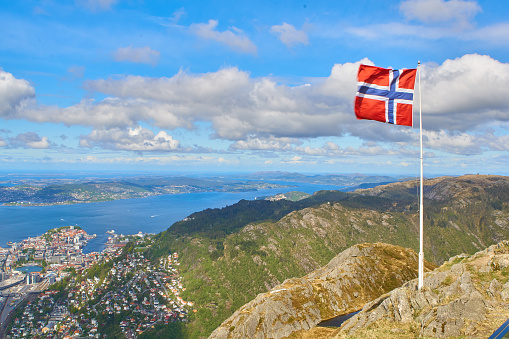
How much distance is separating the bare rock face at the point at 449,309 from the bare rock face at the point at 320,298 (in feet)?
49.5

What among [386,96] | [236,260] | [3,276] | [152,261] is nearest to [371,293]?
[386,96]

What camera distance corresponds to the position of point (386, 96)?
23281 millimetres

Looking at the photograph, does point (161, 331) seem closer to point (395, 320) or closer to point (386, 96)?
point (395, 320)

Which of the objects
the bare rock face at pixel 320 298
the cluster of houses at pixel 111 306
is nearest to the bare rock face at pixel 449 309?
the bare rock face at pixel 320 298

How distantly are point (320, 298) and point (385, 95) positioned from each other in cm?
3358

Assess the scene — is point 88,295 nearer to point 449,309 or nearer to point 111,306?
point 111,306

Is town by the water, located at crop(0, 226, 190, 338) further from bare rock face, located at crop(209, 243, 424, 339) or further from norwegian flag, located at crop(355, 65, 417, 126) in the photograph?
norwegian flag, located at crop(355, 65, 417, 126)

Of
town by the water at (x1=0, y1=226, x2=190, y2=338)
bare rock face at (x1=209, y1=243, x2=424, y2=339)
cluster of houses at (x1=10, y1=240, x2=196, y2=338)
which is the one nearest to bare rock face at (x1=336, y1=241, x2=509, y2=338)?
bare rock face at (x1=209, y1=243, x2=424, y2=339)

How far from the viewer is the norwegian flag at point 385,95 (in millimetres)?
22859

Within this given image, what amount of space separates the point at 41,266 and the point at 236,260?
120 m

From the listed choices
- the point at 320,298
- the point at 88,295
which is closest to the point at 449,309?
the point at 320,298

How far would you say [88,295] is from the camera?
13700cm

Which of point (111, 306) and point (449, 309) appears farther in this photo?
point (111, 306)

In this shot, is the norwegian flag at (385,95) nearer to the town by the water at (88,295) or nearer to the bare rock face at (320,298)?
the bare rock face at (320,298)
